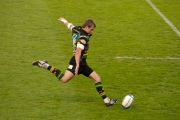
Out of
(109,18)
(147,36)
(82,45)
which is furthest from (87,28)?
(109,18)

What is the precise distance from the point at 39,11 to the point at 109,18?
99.6 inches

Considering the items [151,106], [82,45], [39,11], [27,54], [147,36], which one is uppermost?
[39,11]

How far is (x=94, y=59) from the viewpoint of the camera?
17.1 meters

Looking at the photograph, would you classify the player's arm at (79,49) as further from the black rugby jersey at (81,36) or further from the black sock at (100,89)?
the black sock at (100,89)

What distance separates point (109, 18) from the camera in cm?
2078

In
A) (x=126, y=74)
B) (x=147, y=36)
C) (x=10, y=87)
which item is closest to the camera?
(x=10, y=87)

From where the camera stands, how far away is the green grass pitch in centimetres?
1360

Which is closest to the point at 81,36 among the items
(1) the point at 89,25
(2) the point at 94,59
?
(1) the point at 89,25

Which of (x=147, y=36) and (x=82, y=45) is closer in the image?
(x=82, y=45)

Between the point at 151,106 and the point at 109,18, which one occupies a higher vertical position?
the point at 109,18

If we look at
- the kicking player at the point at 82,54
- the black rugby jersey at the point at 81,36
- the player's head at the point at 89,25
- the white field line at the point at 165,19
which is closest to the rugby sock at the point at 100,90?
the kicking player at the point at 82,54

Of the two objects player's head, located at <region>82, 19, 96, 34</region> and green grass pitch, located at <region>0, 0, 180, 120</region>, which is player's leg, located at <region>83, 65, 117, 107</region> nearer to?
green grass pitch, located at <region>0, 0, 180, 120</region>

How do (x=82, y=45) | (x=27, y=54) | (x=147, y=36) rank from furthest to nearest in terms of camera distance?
(x=147, y=36) → (x=27, y=54) → (x=82, y=45)

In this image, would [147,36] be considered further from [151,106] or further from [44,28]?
[151,106]
